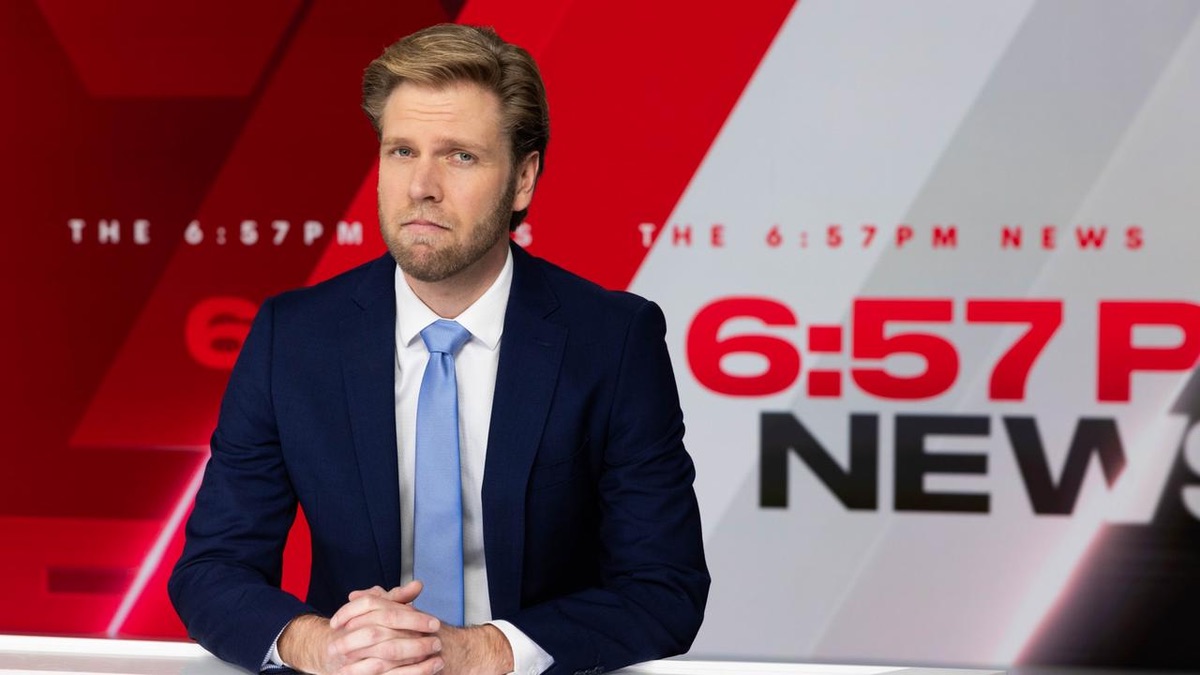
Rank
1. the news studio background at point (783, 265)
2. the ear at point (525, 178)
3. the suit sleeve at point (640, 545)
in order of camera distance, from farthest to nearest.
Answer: the news studio background at point (783, 265) < the ear at point (525, 178) < the suit sleeve at point (640, 545)

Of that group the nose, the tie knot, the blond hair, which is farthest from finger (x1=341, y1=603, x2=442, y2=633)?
the blond hair

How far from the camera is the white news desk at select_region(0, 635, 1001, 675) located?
51.6 inches

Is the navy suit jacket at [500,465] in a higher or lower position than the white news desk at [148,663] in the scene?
higher

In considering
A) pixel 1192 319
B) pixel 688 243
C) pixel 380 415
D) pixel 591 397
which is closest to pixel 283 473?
pixel 380 415

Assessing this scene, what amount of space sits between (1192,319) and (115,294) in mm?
2727

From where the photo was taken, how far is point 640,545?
1593 millimetres

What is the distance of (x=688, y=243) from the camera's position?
10.8 feet

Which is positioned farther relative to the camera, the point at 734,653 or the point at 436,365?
the point at 734,653

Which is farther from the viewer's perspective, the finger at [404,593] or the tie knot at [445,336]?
the tie knot at [445,336]

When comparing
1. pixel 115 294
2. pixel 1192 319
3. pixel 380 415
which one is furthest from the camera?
pixel 115 294

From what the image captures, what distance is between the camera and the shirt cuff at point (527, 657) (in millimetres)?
1388

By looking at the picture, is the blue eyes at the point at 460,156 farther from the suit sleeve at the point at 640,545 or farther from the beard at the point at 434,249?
the suit sleeve at the point at 640,545

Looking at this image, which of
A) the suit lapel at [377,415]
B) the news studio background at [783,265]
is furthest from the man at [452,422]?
the news studio background at [783,265]

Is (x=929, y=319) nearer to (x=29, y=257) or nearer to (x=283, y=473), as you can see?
(x=283, y=473)
